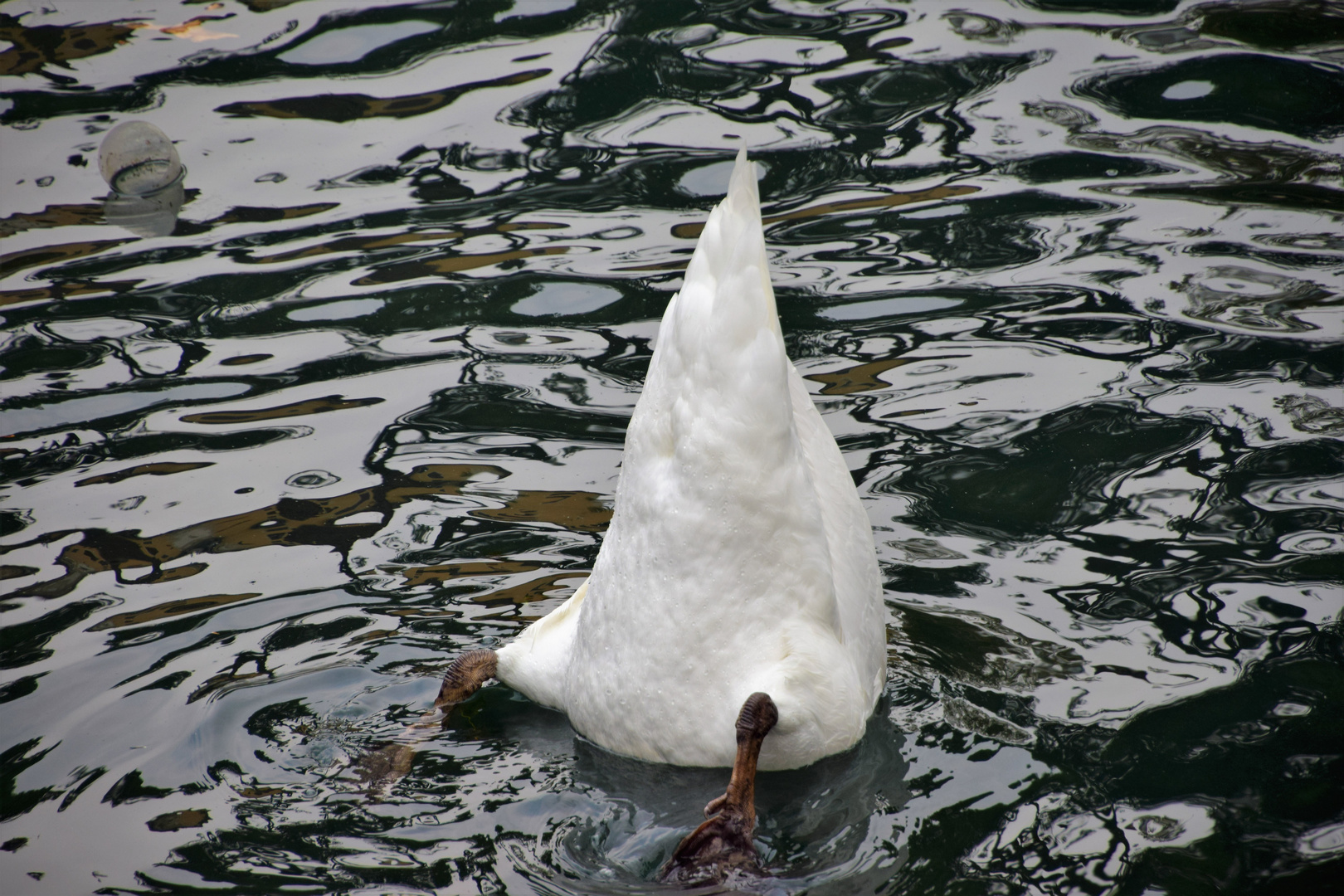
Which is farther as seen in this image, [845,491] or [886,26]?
[886,26]

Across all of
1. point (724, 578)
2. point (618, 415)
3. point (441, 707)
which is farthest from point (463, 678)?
point (618, 415)

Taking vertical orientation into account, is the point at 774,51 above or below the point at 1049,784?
above

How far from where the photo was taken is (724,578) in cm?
304

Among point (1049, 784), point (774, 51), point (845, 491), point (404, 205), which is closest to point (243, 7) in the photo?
point (404, 205)

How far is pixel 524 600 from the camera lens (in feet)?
13.3

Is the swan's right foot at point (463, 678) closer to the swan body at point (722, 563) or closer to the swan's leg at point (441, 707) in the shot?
the swan's leg at point (441, 707)

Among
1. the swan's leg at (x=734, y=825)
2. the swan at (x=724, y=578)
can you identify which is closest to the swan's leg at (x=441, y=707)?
the swan at (x=724, y=578)

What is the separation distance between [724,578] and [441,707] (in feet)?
3.69

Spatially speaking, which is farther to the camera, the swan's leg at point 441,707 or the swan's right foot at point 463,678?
the swan's right foot at point 463,678

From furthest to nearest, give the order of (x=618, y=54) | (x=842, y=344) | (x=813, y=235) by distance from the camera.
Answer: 1. (x=618, y=54)
2. (x=813, y=235)
3. (x=842, y=344)

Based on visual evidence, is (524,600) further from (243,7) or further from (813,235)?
(243,7)

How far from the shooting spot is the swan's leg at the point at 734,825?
2854mm

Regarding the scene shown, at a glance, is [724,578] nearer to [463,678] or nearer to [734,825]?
[734,825]

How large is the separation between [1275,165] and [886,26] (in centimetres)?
278
